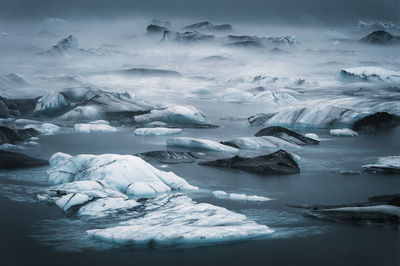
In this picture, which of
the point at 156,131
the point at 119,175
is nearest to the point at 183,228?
the point at 119,175

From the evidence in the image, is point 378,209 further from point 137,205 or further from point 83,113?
point 83,113

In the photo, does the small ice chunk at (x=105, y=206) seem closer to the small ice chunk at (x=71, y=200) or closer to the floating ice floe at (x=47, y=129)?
the small ice chunk at (x=71, y=200)

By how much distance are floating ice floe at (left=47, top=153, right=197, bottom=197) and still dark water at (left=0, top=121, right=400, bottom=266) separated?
17 cm

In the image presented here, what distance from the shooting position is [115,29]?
394 inches

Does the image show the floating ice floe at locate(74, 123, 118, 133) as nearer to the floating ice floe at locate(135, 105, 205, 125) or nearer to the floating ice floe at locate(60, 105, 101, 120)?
the floating ice floe at locate(135, 105, 205, 125)

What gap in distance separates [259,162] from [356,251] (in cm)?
187

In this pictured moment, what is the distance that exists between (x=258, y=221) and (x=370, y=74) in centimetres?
702

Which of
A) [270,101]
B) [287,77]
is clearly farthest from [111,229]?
[287,77]

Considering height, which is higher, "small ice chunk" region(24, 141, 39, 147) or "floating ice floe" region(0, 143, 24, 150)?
"small ice chunk" region(24, 141, 39, 147)

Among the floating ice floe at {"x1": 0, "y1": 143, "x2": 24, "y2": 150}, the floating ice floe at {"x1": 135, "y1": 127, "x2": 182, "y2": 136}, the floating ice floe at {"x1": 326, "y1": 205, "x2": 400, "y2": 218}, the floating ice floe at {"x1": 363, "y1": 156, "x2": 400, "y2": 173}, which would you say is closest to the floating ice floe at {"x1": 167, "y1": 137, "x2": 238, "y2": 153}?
the floating ice floe at {"x1": 135, "y1": 127, "x2": 182, "y2": 136}

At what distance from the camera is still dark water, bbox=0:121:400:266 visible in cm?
237

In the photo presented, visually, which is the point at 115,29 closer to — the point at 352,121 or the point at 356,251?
the point at 352,121

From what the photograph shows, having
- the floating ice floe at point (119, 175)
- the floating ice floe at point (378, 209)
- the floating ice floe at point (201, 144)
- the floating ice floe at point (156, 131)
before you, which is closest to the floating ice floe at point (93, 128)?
the floating ice floe at point (156, 131)

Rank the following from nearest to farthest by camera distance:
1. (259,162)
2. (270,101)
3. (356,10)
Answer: (259,162), (270,101), (356,10)
